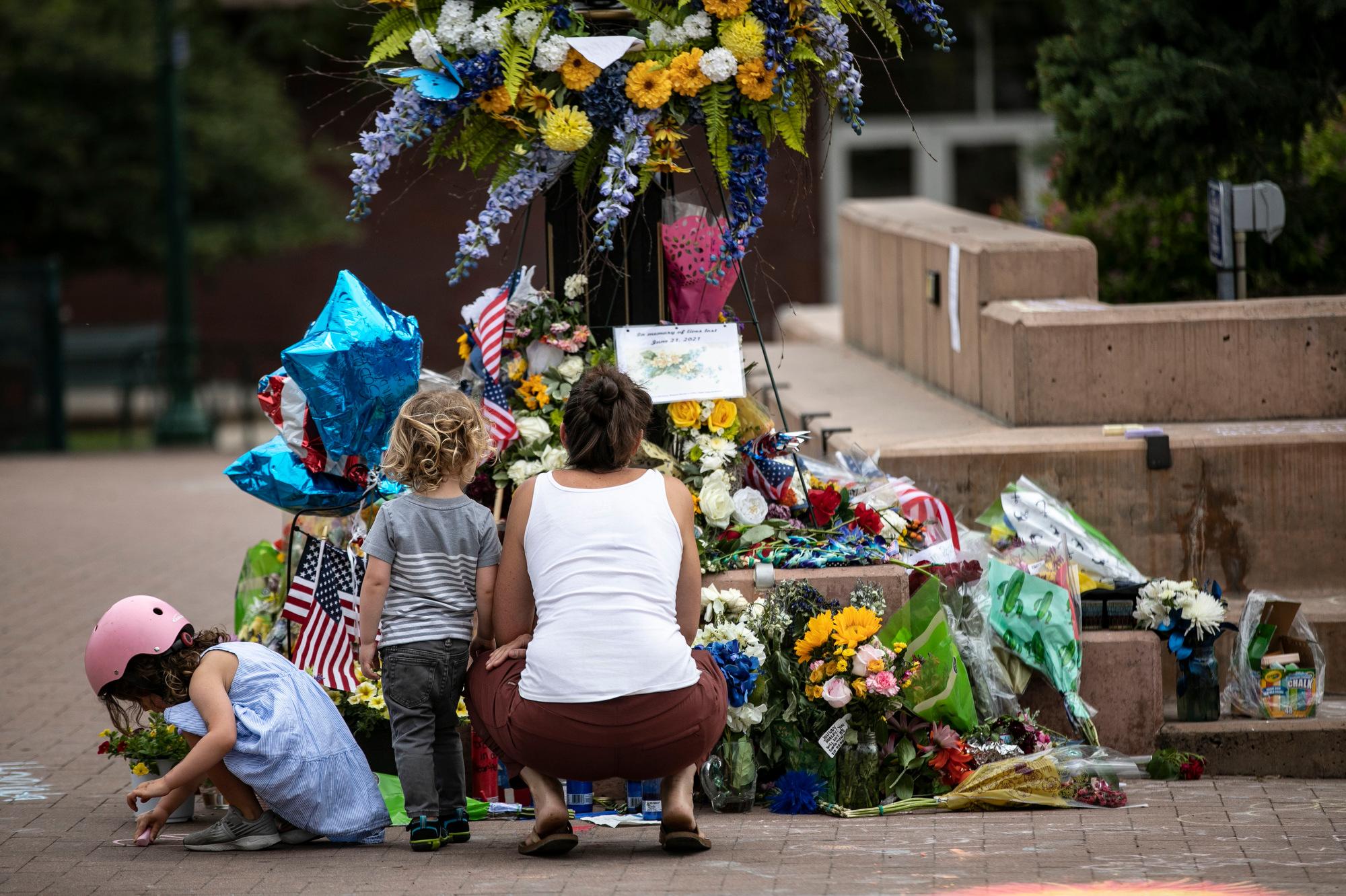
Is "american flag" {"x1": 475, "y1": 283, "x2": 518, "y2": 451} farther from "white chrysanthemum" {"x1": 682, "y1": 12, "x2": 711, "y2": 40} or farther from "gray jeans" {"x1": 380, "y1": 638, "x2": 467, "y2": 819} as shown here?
"gray jeans" {"x1": 380, "y1": 638, "x2": 467, "y2": 819}

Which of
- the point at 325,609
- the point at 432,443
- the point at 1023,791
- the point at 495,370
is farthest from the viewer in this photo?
the point at 495,370

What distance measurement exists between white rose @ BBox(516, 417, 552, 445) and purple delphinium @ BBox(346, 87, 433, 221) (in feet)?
3.12

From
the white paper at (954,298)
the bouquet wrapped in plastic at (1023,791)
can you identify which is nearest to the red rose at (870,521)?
the bouquet wrapped in plastic at (1023,791)

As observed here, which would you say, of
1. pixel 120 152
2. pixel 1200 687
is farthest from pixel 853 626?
pixel 120 152

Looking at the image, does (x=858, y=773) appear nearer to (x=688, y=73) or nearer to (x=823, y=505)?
(x=823, y=505)

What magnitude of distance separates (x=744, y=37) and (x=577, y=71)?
0.61 meters

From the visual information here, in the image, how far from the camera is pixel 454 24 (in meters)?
5.86

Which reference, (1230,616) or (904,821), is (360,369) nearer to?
(904,821)

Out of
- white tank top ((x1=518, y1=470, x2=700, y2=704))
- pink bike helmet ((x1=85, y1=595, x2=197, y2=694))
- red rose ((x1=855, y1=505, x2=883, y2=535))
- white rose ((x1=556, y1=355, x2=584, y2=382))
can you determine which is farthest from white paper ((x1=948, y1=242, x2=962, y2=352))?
pink bike helmet ((x1=85, y1=595, x2=197, y2=694))

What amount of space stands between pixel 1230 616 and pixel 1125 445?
94cm

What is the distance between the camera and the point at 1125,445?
700cm

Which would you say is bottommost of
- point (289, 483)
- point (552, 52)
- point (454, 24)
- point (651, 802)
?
point (651, 802)

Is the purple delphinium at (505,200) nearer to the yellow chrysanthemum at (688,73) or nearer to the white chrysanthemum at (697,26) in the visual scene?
the yellow chrysanthemum at (688,73)

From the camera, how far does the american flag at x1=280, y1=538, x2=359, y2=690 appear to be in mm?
5562
